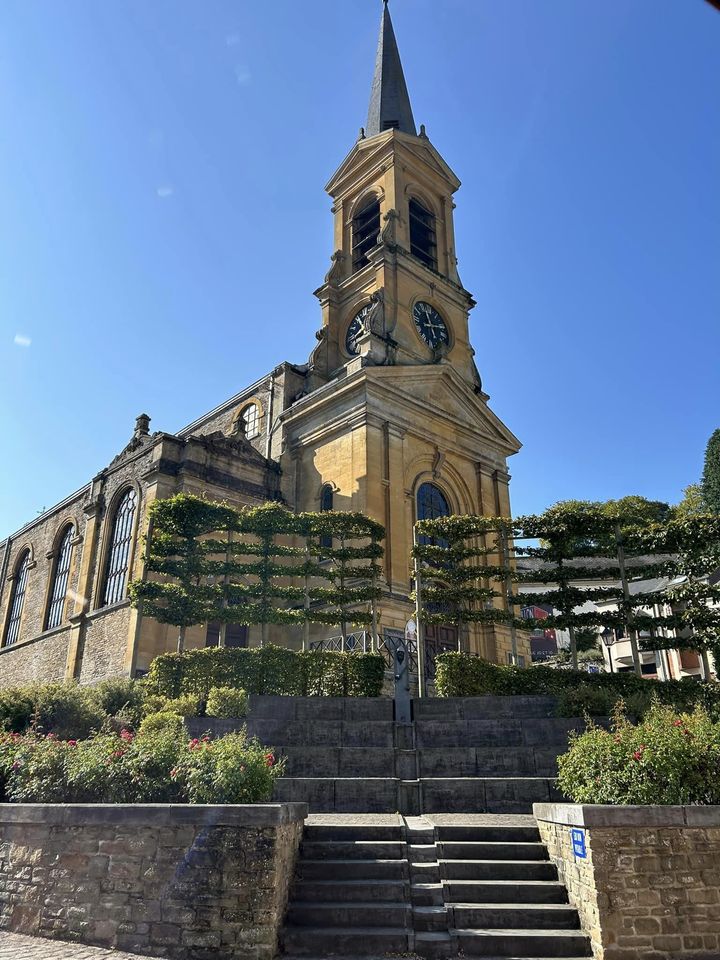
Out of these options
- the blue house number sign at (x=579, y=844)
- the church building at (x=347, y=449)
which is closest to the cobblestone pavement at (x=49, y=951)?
the blue house number sign at (x=579, y=844)

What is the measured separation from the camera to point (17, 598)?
37031 millimetres

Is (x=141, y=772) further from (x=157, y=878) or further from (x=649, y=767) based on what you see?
(x=649, y=767)

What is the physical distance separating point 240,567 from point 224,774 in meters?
12.3

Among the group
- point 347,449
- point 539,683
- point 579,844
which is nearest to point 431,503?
point 347,449

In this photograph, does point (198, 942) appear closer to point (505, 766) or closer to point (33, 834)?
point (33, 834)

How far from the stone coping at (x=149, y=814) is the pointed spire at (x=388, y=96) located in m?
37.1

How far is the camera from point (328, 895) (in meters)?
7.63

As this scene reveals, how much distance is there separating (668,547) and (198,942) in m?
14.6

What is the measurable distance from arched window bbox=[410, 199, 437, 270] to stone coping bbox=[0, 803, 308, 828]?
1257 inches

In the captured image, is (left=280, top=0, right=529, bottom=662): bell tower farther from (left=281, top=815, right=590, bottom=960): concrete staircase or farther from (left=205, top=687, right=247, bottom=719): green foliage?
(left=281, top=815, right=590, bottom=960): concrete staircase

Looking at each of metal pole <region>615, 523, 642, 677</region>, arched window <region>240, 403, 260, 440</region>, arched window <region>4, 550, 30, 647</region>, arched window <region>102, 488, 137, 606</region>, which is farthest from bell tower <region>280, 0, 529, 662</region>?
arched window <region>4, 550, 30, 647</region>

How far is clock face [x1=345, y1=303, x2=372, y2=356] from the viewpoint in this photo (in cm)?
3256

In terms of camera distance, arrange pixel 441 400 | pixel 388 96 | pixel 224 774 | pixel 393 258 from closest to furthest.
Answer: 1. pixel 224 774
2. pixel 441 400
3. pixel 393 258
4. pixel 388 96

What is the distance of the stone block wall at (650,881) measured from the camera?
22.1 ft
